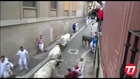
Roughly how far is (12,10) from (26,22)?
154cm

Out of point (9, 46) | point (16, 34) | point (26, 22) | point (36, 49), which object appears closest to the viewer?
point (9, 46)

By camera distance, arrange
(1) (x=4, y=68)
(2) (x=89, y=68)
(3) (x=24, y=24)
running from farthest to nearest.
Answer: (3) (x=24, y=24), (2) (x=89, y=68), (1) (x=4, y=68)

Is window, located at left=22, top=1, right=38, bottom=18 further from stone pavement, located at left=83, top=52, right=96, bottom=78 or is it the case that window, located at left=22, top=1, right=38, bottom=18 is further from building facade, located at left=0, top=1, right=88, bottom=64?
stone pavement, located at left=83, top=52, right=96, bottom=78

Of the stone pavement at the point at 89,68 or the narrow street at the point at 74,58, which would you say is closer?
the stone pavement at the point at 89,68

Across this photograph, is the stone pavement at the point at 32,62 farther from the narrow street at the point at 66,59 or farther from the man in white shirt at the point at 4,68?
the man in white shirt at the point at 4,68

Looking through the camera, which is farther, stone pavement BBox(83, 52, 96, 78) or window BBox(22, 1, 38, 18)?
window BBox(22, 1, 38, 18)

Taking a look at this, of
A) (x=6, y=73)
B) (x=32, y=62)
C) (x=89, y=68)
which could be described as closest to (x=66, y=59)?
(x=89, y=68)

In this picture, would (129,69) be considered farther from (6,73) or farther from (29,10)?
(29,10)

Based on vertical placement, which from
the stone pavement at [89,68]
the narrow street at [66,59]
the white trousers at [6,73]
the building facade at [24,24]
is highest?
the building facade at [24,24]

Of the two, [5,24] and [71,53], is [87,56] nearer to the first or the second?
[71,53]

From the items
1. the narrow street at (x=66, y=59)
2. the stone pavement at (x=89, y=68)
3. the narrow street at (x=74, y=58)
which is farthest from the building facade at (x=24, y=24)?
the stone pavement at (x=89, y=68)

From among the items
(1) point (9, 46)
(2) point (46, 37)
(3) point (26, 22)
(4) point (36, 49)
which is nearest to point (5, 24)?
(1) point (9, 46)

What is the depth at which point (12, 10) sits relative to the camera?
8359mm

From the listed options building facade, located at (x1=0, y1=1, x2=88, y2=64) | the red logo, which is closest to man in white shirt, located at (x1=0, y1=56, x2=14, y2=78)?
building facade, located at (x1=0, y1=1, x2=88, y2=64)
